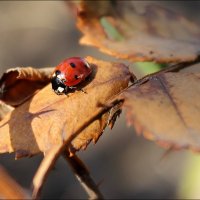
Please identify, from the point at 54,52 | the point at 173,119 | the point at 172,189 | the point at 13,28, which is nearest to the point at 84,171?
the point at 173,119

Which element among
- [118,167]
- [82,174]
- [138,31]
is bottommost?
[118,167]

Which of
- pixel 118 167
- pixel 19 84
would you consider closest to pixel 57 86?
pixel 19 84

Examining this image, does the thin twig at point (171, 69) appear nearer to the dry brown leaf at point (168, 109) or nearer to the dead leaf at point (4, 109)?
the dry brown leaf at point (168, 109)

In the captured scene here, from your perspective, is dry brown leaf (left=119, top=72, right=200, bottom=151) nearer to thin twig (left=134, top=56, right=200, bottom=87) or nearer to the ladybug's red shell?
thin twig (left=134, top=56, right=200, bottom=87)

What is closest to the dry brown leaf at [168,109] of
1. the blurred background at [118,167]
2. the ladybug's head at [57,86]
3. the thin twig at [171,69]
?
the thin twig at [171,69]

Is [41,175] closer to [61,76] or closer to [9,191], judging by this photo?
[9,191]

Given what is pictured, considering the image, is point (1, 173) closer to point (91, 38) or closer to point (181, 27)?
point (91, 38)
